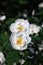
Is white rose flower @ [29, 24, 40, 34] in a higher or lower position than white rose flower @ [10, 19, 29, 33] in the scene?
lower

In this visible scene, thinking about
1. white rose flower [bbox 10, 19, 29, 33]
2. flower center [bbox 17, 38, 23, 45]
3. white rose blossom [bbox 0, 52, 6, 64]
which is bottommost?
white rose blossom [bbox 0, 52, 6, 64]

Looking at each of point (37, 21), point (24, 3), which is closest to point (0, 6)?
point (24, 3)

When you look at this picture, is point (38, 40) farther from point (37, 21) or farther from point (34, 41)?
point (37, 21)

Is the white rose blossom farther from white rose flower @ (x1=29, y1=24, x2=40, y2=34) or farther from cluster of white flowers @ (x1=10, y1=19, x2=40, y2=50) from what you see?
white rose flower @ (x1=29, y1=24, x2=40, y2=34)

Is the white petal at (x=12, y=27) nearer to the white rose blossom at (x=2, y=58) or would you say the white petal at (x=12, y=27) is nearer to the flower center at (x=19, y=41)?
the flower center at (x=19, y=41)

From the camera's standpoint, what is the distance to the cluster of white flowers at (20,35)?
196 centimetres

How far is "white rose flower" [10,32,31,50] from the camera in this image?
6.40ft

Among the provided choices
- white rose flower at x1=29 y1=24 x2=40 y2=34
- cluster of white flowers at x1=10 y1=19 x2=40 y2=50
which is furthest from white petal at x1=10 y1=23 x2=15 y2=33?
white rose flower at x1=29 y1=24 x2=40 y2=34

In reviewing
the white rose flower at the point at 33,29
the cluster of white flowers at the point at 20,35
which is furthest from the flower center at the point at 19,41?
the white rose flower at the point at 33,29

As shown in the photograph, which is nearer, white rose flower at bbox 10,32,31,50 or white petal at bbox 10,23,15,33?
white rose flower at bbox 10,32,31,50

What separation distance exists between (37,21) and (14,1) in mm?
2483

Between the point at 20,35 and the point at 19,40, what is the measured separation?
0.05 m

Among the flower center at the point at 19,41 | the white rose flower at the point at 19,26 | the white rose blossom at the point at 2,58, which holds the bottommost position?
the white rose blossom at the point at 2,58

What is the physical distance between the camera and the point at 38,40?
2025 mm
